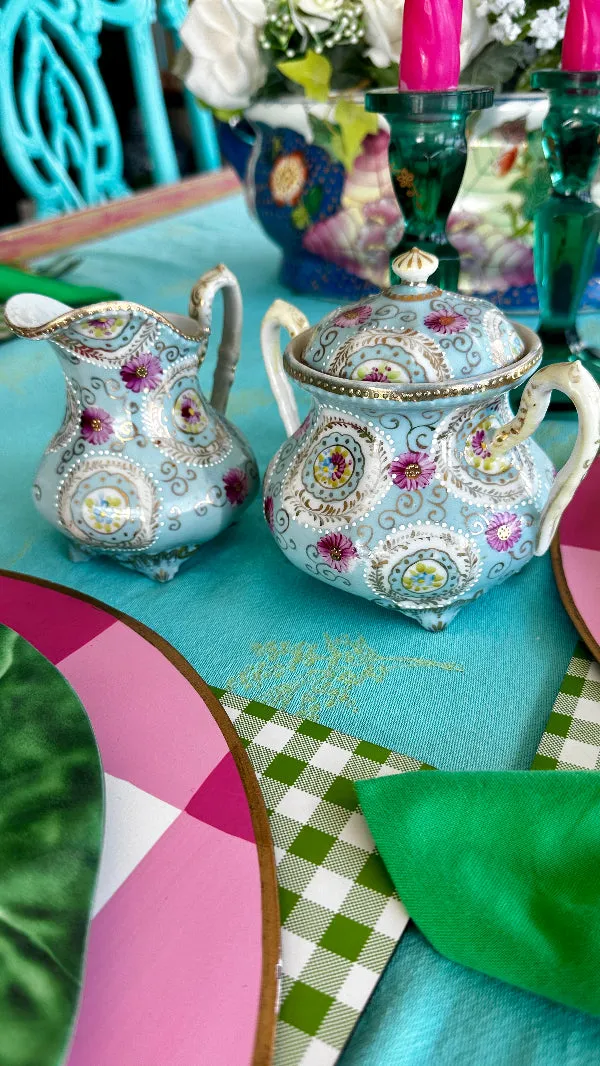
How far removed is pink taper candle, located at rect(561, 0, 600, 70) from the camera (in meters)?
0.53

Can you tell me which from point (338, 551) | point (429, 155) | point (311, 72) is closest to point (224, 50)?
point (311, 72)

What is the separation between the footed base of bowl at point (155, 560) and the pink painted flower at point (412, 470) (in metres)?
0.15

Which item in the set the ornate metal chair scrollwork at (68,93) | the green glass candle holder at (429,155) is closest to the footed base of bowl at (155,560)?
the green glass candle holder at (429,155)

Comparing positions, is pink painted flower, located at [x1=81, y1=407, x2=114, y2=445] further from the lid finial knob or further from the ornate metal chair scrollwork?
the ornate metal chair scrollwork

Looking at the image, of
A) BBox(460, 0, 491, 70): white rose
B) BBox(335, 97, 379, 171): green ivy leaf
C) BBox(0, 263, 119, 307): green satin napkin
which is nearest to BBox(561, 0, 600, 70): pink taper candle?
BBox(460, 0, 491, 70): white rose

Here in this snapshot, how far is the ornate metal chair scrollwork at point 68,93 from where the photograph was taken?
123cm

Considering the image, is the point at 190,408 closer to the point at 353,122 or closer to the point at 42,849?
the point at 42,849

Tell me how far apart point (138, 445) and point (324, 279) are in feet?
1.62

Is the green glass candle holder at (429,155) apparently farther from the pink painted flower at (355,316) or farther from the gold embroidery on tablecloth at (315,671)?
the gold embroidery on tablecloth at (315,671)

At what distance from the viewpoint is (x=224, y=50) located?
0.77 metres

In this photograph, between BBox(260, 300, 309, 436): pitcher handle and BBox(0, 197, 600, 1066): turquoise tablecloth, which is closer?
BBox(0, 197, 600, 1066): turquoise tablecloth

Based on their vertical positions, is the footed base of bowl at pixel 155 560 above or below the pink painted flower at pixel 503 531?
below

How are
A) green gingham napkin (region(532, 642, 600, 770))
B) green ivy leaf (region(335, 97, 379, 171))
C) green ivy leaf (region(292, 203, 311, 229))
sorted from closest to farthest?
green gingham napkin (region(532, 642, 600, 770)), green ivy leaf (region(335, 97, 379, 171)), green ivy leaf (region(292, 203, 311, 229))

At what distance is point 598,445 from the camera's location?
41 centimetres
